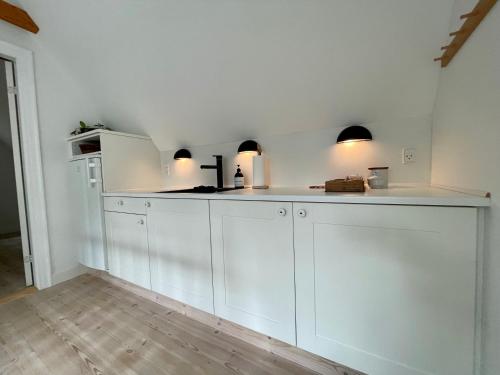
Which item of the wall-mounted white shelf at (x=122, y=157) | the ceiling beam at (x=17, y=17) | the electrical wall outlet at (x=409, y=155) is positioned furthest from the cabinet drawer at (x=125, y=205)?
the electrical wall outlet at (x=409, y=155)

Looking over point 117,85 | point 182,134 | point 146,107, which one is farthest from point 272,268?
point 117,85

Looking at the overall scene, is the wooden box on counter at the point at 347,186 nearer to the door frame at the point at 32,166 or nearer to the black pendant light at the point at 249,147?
the black pendant light at the point at 249,147

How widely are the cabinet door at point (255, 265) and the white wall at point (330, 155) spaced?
0.68 m

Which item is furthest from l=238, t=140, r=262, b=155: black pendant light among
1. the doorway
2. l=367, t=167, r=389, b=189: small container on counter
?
the doorway

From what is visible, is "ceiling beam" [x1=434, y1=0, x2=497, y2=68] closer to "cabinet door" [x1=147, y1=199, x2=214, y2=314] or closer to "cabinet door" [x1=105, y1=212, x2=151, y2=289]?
"cabinet door" [x1=147, y1=199, x2=214, y2=314]

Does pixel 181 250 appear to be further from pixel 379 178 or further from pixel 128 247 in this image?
pixel 379 178

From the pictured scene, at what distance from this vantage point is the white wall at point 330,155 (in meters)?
1.31

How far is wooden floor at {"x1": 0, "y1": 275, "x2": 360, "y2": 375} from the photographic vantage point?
114 centimetres

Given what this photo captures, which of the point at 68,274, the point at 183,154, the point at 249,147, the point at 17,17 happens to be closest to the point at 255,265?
the point at 249,147

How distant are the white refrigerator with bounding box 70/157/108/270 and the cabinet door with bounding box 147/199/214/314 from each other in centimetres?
72

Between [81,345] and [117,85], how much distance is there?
6.88ft

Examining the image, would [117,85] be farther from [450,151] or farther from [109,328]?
[450,151]

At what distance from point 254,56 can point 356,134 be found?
84cm

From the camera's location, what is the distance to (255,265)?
46.0 inches
